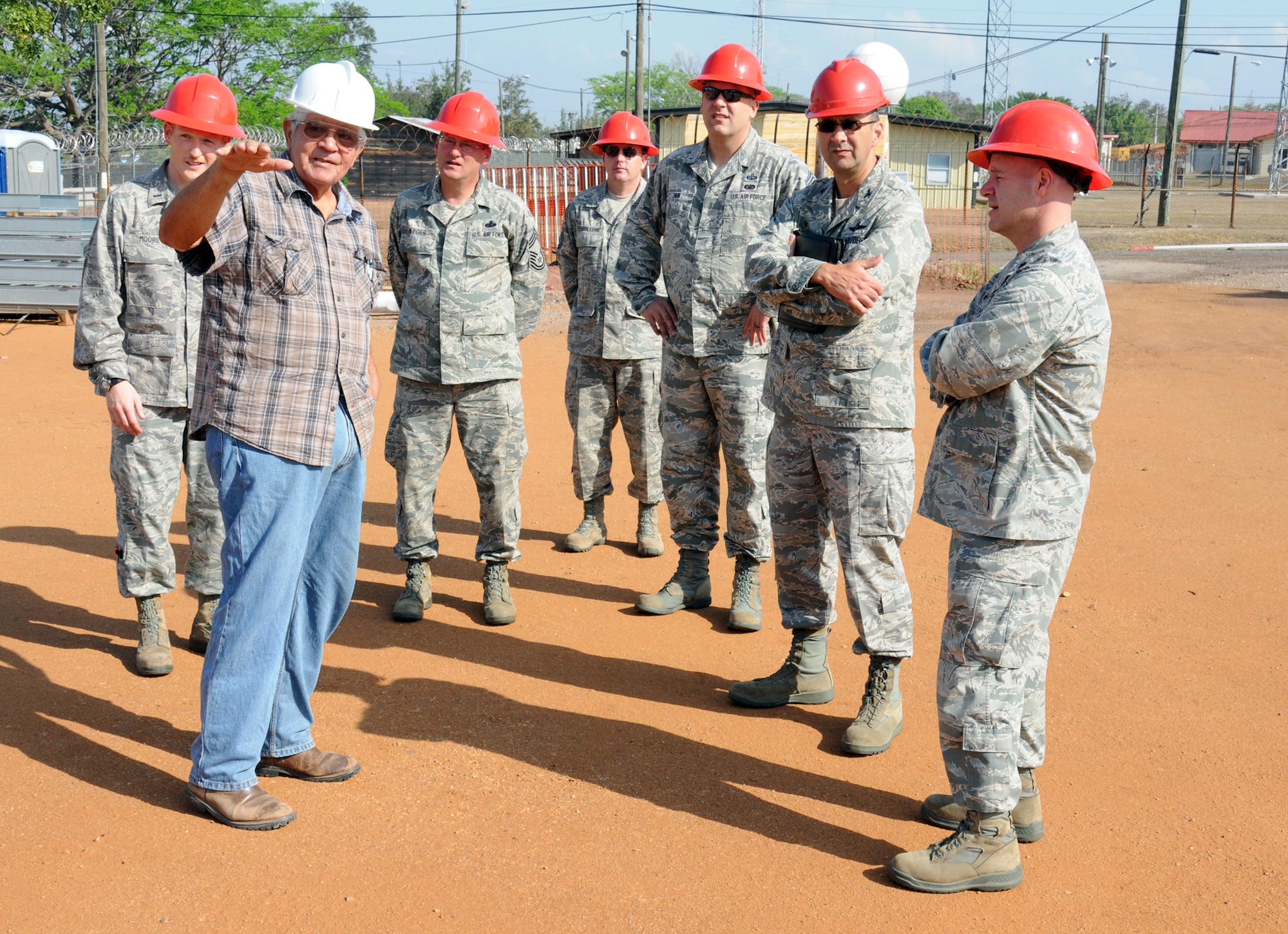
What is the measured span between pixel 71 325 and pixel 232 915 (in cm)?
1274

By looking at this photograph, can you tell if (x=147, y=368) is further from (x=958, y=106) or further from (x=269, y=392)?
(x=958, y=106)

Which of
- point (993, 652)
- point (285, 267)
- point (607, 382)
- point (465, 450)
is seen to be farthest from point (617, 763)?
point (607, 382)

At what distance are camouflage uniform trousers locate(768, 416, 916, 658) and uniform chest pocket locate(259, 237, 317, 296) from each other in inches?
74.3

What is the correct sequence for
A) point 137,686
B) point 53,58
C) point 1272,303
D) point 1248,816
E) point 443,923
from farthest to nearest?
point 53,58 < point 1272,303 < point 137,686 < point 1248,816 < point 443,923

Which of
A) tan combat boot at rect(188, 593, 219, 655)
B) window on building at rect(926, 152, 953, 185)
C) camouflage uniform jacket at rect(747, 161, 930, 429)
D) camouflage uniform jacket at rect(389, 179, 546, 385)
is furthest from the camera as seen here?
window on building at rect(926, 152, 953, 185)

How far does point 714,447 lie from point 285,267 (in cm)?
263

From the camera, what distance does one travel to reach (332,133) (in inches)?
140

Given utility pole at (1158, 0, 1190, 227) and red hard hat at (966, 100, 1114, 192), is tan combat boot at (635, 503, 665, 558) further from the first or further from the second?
utility pole at (1158, 0, 1190, 227)

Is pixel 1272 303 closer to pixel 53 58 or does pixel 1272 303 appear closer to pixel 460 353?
pixel 460 353

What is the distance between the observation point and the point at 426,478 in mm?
5656

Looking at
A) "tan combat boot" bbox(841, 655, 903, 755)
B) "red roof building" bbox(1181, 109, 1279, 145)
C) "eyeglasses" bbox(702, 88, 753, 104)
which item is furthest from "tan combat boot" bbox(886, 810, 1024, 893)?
"red roof building" bbox(1181, 109, 1279, 145)

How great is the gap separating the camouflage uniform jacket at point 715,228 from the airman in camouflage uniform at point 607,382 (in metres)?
1.20

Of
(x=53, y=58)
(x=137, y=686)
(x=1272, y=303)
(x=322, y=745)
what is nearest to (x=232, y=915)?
(x=322, y=745)

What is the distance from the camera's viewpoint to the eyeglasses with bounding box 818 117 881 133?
4.08m
